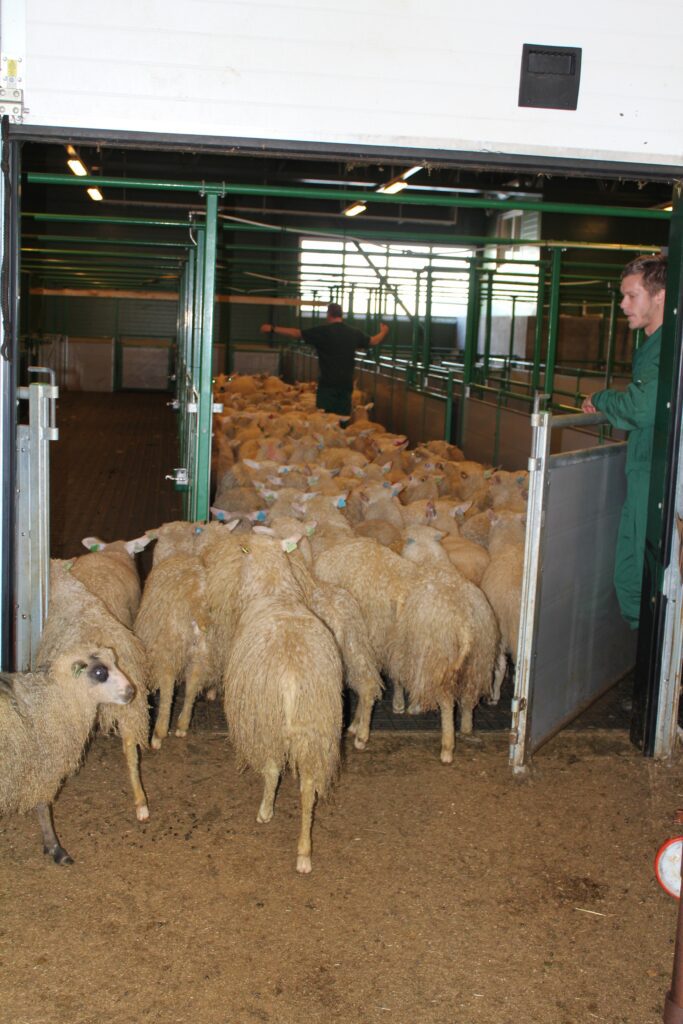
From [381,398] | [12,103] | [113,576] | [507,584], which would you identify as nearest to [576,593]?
[507,584]

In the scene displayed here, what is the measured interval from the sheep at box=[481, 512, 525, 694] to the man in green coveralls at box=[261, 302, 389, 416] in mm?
5898

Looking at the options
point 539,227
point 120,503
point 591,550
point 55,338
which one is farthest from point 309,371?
point 591,550

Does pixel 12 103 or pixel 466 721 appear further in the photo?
pixel 466 721

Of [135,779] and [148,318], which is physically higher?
[148,318]

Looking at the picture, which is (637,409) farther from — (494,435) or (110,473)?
(110,473)

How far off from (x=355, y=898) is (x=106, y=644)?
1415 mm

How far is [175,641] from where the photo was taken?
4.41m

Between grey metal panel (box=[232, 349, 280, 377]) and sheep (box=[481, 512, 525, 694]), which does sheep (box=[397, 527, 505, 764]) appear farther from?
grey metal panel (box=[232, 349, 280, 377])

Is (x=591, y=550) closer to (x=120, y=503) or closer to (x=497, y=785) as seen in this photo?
(x=497, y=785)

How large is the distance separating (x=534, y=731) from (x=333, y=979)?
1.73 m

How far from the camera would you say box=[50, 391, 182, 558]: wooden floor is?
872 centimetres

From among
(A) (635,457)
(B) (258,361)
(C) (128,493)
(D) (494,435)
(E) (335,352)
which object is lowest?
(C) (128,493)

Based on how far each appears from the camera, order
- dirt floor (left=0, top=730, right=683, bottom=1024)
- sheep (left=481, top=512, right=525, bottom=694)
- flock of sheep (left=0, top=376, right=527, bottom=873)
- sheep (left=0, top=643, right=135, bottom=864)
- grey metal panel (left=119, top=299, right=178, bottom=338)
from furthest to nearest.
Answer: grey metal panel (left=119, top=299, right=178, bottom=338)
sheep (left=481, top=512, right=525, bottom=694)
flock of sheep (left=0, top=376, right=527, bottom=873)
sheep (left=0, top=643, right=135, bottom=864)
dirt floor (left=0, top=730, right=683, bottom=1024)

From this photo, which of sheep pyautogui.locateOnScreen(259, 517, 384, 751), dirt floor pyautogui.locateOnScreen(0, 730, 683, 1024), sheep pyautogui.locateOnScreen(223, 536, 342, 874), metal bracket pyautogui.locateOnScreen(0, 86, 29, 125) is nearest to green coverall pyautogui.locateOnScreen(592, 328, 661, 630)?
dirt floor pyautogui.locateOnScreen(0, 730, 683, 1024)
